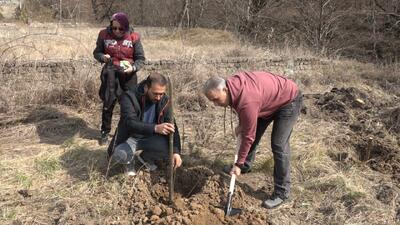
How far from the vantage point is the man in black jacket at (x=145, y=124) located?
3.74 meters

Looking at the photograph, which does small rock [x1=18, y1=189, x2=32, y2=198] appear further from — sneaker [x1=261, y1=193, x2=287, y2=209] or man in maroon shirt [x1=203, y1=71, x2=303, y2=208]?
sneaker [x1=261, y1=193, x2=287, y2=209]

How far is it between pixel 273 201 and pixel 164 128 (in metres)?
1.11

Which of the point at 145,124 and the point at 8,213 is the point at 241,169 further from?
the point at 8,213

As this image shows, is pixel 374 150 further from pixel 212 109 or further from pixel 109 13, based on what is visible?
pixel 109 13

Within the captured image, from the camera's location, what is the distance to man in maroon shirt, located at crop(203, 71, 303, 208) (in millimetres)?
3176

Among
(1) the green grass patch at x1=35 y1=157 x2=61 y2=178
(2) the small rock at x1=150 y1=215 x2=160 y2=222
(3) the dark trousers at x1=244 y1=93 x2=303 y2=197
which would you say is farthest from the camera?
(1) the green grass patch at x1=35 y1=157 x2=61 y2=178

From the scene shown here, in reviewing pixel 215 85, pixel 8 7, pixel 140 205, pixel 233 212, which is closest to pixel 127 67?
pixel 140 205

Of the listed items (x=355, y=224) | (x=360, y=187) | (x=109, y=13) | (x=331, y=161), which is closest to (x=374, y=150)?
(x=331, y=161)

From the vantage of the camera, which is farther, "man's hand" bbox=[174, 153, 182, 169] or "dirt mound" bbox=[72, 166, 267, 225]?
"man's hand" bbox=[174, 153, 182, 169]

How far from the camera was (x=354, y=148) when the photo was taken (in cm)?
511

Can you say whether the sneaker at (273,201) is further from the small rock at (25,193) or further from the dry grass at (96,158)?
the small rock at (25,193)

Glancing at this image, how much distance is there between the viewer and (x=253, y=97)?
127 inches

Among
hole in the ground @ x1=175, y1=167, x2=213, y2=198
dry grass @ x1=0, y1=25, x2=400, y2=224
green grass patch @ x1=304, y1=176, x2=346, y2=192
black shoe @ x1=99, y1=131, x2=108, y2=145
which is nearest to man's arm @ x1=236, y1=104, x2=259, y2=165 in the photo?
dry grass @ x1=0, y1=25, x2=400, y2=224

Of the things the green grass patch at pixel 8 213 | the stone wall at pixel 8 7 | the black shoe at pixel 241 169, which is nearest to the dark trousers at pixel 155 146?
the black shoe at pixel 241 169
